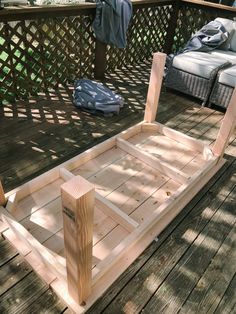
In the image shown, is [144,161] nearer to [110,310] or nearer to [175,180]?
[175,180]

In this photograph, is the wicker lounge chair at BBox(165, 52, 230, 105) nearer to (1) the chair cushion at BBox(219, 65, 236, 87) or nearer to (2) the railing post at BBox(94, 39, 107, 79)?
(1) the chair cushion at BBox(219, 65, 236, 87)

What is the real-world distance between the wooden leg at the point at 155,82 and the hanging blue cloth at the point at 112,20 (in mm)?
1379

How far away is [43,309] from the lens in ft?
4.90

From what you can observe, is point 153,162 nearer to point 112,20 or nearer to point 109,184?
point 109,184

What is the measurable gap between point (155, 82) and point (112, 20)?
1.44m

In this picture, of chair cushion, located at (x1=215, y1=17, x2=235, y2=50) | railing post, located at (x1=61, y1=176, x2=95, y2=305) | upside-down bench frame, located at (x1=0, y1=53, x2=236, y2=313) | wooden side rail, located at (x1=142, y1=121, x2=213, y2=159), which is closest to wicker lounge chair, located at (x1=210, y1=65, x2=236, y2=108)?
chair cushion, located at (x1=215, y1=17, x2=235, y2=50)

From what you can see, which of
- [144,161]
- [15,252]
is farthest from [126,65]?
[15,252]

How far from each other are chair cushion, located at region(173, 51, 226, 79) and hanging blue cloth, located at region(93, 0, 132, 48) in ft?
2.74

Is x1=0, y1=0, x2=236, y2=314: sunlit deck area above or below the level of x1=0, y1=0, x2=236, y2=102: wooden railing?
below

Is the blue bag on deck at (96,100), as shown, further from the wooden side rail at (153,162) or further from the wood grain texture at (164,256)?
the wood grain texture at (164,256)

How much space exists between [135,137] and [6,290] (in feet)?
6.14

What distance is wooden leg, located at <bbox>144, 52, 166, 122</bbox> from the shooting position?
8.36ft

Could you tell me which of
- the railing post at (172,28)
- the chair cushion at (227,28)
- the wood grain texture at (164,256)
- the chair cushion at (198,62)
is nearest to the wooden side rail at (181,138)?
the wood grain texture at (164,256)

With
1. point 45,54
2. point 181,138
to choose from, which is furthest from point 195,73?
point 45,54
